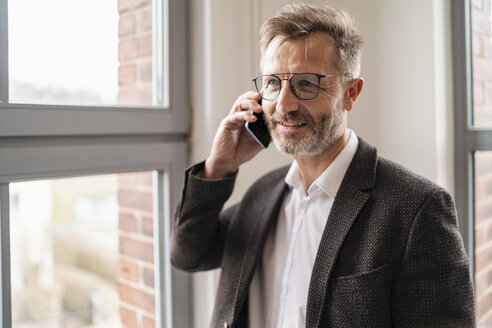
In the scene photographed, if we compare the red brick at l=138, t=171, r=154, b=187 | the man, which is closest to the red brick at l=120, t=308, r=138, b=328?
the man

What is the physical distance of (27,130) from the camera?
1228mm

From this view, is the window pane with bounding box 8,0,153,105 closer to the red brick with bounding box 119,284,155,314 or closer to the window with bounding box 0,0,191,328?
the window with bounding box 0,0,191,328

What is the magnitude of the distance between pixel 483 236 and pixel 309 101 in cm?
89

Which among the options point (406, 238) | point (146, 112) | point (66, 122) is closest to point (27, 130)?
point (66, 122)

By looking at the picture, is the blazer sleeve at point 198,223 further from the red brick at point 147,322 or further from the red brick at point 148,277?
the red brick at point 147,322

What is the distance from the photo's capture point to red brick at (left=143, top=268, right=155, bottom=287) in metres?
1.62

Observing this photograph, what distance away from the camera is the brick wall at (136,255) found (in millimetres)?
1579

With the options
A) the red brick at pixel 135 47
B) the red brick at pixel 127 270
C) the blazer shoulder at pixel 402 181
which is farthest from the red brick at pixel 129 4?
the blazer shoulder at pixel 402 181

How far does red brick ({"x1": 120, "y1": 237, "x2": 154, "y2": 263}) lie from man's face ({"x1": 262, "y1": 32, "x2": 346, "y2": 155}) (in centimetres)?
73

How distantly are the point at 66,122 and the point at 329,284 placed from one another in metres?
0.88

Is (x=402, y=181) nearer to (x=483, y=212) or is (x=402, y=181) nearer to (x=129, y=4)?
(x=483, y=212)

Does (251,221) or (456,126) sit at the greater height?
(456,126)

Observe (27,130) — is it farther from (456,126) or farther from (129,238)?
(456,126)

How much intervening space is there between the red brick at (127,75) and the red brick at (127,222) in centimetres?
47
